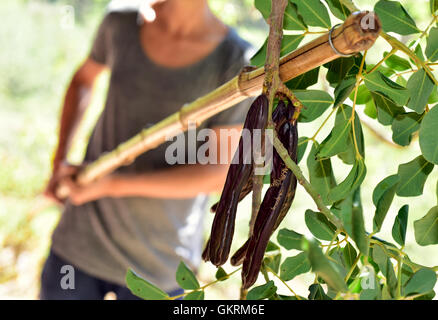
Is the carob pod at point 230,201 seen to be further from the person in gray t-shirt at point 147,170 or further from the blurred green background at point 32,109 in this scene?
the blurred green background at point 32,109

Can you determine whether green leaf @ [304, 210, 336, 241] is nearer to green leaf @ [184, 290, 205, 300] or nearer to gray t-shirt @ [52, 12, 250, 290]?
green leaf @ [184, 290, 205, 300]

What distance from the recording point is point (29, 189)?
2904mm

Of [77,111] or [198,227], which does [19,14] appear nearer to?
[77,111]

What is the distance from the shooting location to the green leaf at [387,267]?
27cm

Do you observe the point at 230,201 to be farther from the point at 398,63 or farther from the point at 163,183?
the point at 163,183

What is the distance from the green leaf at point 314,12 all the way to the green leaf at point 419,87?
67 millimetres

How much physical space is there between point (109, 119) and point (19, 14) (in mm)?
2320

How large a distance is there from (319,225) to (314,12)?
0.15m

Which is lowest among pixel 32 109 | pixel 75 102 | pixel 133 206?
pixel 133 206

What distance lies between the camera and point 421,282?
0.88ft

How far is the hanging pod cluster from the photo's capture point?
0.27 metres

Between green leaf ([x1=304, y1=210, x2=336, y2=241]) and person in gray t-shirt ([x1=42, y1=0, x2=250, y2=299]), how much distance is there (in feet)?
2.24

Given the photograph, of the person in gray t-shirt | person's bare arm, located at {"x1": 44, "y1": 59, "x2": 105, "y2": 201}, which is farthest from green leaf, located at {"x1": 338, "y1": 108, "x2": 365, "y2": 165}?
person's bare arm, located at {"x1": 44, "y1": 59, "x2": 105, "y2": 201}

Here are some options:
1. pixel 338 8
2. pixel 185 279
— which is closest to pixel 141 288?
pixel 185 279
